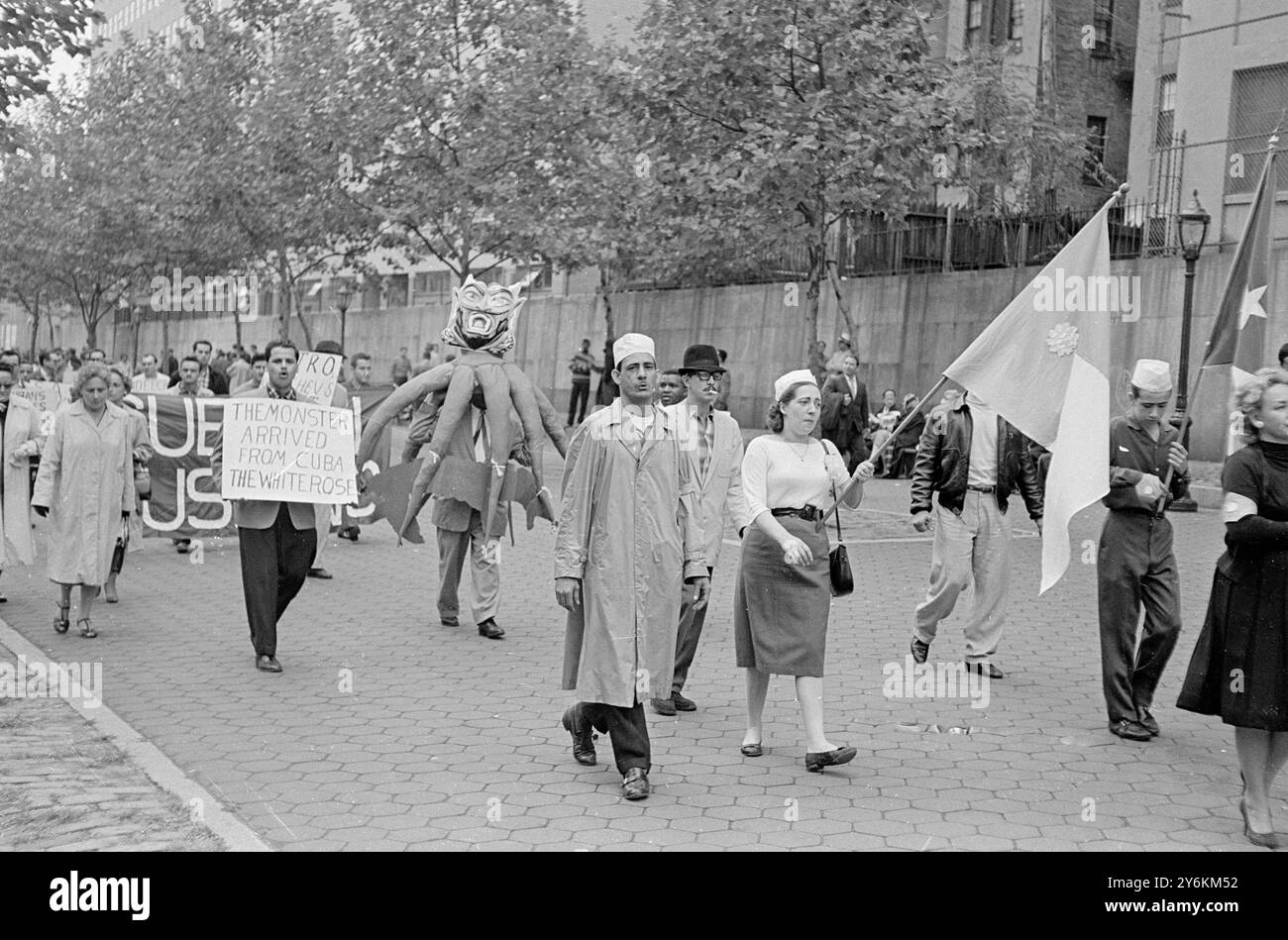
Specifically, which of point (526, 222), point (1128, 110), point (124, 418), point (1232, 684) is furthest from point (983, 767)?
point (1128, 110)

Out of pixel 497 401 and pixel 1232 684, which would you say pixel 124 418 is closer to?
pixel 497 401

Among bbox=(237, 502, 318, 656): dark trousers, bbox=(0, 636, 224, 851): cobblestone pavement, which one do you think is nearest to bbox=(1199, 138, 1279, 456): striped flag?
bbox=(0, 636, 224, 851): cobblestone pavement

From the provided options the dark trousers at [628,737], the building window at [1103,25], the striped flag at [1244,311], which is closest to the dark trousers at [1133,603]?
the striped flag at [1244,311]

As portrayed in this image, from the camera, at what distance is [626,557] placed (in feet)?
21.2

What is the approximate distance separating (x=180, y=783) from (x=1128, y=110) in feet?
106

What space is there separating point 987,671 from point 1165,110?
2177 centimetres

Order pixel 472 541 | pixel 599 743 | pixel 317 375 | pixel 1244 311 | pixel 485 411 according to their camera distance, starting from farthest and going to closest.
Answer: pixel 472 541 → pixel 485 411 → pixel 317 375 → pixel 599 743 → pixel 1244 311

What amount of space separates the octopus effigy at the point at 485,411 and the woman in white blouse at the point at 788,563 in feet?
10.0

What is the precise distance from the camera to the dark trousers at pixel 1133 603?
757 cm

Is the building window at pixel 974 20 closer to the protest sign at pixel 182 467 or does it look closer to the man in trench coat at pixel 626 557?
the protest sign at pixel 182 467

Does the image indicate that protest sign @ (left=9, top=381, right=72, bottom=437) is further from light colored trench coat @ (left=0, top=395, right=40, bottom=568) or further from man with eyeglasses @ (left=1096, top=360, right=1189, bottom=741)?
man with eyeglasses @ (left=1096, top=360, right=1189, bottom=741)

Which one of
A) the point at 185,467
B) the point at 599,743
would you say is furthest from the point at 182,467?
the point at 599,743

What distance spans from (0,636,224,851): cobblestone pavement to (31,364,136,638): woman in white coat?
8.32 feet

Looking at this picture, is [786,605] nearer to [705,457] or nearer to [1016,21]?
[705,457]
